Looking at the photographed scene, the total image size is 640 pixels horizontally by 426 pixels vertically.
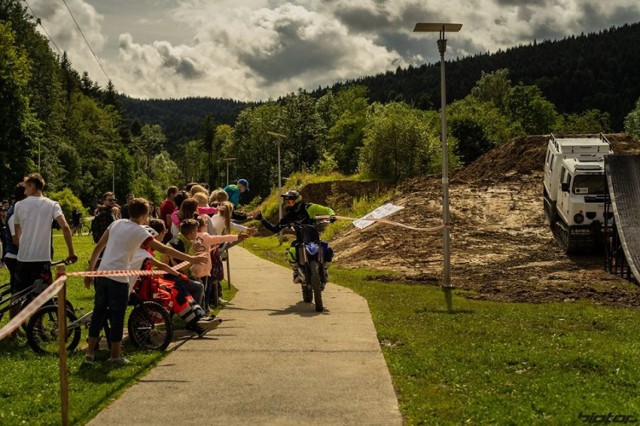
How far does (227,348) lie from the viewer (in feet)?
30.6

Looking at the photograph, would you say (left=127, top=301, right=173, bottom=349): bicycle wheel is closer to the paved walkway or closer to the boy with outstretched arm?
the paved walkway

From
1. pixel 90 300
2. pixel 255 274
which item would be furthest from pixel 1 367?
pixel 255 274

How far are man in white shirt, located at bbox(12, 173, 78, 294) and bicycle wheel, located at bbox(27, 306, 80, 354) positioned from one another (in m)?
0.74

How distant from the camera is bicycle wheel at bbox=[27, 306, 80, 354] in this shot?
348 inches

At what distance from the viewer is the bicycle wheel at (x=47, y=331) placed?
883cm

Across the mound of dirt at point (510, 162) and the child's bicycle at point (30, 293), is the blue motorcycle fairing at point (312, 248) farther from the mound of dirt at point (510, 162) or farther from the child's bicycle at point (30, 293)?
the mound of dirt at point (510, 162)

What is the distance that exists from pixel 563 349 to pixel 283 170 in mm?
90994

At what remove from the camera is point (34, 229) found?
9.38 meters

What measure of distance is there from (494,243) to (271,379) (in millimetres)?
19156

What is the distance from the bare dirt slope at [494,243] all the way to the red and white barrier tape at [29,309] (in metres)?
12.0

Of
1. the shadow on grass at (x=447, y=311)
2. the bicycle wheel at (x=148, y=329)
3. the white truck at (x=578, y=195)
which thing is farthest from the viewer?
the white truck at (x=578, y=195)

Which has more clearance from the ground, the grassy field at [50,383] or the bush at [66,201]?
the bush at [66,201]

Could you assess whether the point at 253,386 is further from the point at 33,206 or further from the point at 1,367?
the point at 33,206

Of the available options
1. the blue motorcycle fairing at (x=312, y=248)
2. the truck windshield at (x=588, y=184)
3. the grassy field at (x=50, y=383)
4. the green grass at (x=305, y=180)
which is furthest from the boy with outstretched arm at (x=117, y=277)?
the green grass at (x=305, y=180)
